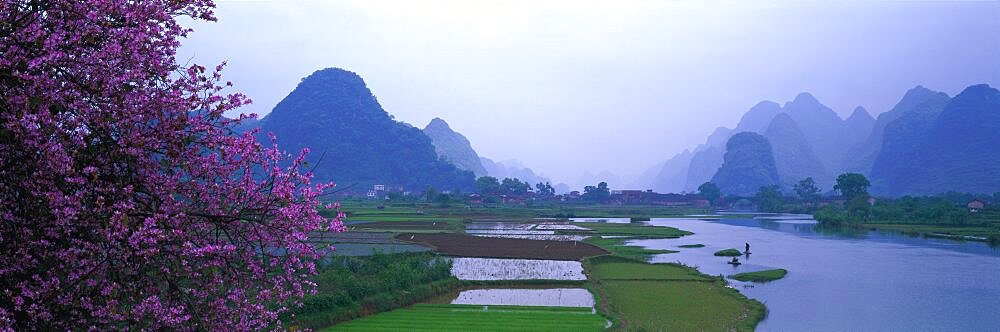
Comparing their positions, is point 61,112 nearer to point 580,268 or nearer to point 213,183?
point 213,183

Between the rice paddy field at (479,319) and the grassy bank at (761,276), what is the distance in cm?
1315

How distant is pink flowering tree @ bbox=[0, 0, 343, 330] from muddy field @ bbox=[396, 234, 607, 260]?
34.9 metres

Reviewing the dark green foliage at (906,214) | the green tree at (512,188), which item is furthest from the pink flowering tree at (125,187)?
the green tree at (512,188)

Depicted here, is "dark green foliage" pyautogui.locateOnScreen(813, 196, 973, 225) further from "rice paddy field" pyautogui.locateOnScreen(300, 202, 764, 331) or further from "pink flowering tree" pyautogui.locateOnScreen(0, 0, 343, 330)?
"pink flowering tree" pyautogui.locateOnScreen(0, 0, 343, 330)

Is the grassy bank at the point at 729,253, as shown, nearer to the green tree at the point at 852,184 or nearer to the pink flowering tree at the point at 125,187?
the pink flowering tree at the point at 125,187

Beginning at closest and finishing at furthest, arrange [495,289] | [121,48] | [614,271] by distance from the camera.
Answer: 1. [121,48]
2. [495,289]
3. [614,271]

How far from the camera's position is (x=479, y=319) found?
863 inches

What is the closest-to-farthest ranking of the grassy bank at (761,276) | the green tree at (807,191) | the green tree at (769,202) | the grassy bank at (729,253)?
the grassy bank at (761,276) < the grassy bank at (729,253) < the green tree at (769,202) < the green tree at (807,191)

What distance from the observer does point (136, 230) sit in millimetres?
4664

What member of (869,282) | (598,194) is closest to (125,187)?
(869,282)

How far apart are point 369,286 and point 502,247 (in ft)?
71.5

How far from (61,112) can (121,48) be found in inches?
25.8

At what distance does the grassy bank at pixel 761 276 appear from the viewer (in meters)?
32.8

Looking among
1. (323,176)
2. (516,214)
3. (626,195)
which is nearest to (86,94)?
(516,214)
